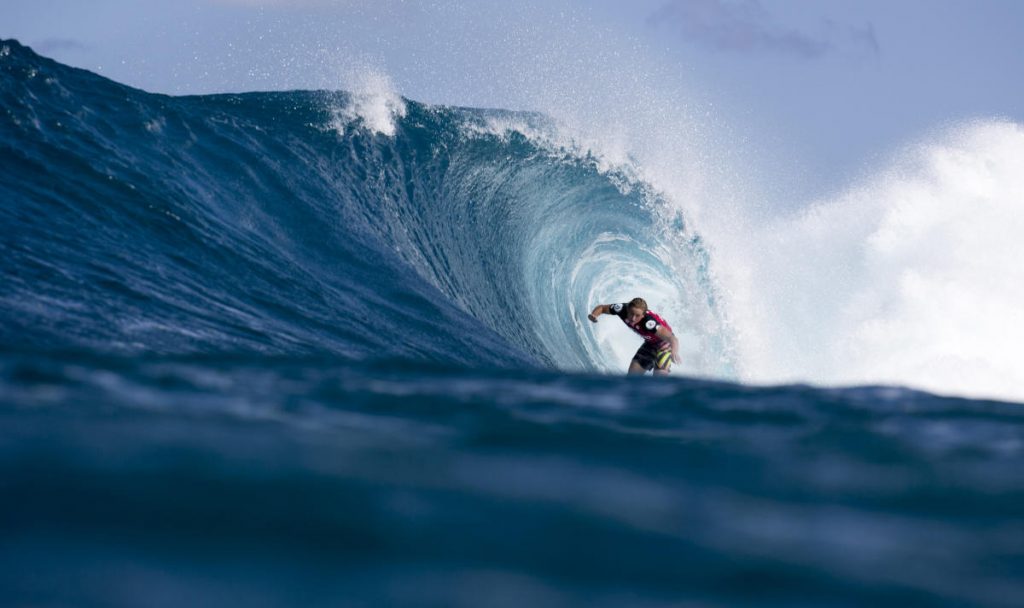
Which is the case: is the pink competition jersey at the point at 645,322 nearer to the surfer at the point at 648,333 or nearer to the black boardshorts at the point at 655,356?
the surfer at the point at 648,333

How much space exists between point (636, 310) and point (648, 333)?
1.27 feet

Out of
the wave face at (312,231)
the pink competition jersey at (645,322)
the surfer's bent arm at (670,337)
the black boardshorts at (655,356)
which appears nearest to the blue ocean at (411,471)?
the wave face at (312,231)

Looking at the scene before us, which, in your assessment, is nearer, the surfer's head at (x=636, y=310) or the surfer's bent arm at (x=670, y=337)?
the surfer's bent arm at (x=670, y=337)

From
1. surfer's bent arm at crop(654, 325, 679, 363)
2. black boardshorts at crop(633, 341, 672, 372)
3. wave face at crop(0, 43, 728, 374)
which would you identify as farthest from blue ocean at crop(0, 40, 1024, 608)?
black boardshorts at crop(633, 341, 672, 372)

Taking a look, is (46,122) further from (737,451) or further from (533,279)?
(737,451)

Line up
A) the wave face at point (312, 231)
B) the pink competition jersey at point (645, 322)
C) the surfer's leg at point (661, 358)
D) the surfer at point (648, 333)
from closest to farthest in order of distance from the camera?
1. the wave face at point (312, 231)
2. the surfer at point (648, 333)
3. the pink competition jersey at point (645, 322)
4. the surfer's leg at point (661, 358)

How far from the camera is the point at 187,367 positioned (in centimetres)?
367

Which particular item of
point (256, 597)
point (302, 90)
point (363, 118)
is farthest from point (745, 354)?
point (256, 597)

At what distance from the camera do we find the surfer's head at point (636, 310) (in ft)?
32.0

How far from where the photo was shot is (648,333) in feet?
32.9

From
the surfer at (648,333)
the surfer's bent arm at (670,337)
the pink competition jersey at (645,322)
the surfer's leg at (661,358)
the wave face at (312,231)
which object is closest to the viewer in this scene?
the wave face at (312,231)

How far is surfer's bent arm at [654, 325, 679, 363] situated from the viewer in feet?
31.0

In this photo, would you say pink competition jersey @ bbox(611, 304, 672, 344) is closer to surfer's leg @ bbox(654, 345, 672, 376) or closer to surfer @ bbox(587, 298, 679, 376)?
surfer @ bbox(587, 298, 679, 376)

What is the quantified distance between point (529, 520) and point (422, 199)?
37.6 ft
